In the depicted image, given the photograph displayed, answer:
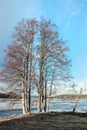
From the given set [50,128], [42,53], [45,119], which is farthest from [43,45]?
[50,128]

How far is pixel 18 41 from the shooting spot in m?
27.6

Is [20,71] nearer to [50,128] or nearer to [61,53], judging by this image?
[61,53]

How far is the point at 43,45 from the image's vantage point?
28.1m

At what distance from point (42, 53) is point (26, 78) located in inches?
110

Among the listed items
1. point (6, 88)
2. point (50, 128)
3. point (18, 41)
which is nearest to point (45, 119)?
point (50, 128)

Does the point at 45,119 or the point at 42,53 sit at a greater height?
the point at 42,53

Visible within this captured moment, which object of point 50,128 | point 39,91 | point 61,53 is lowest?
point 50,128

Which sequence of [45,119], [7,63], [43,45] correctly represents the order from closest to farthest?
[45,119] < [7,63] < [43,45]

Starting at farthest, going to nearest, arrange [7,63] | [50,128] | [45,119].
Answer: [7,63] < [45,119] < [50,128]

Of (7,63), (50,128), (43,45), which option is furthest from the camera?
(43,45)

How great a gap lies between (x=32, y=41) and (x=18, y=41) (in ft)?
4.43

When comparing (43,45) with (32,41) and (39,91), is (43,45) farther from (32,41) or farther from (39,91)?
A: (39,91)

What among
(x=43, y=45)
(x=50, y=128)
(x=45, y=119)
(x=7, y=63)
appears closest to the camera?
(x=50, y=128)

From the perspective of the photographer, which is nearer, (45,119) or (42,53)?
(45,119)
